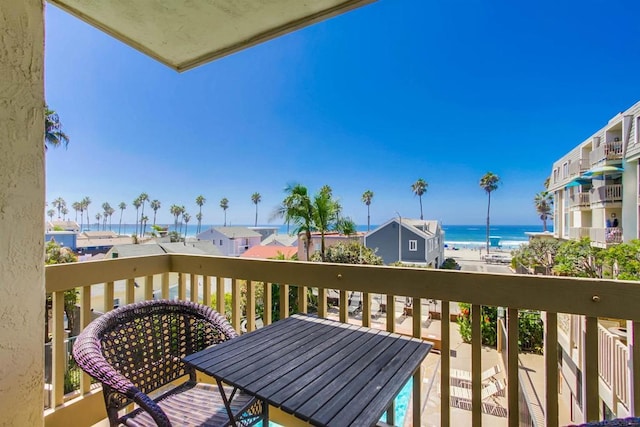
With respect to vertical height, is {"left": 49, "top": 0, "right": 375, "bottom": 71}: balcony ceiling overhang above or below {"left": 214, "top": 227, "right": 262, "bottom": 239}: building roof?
above

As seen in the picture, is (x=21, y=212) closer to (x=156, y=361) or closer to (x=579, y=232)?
(x=156, y=361)

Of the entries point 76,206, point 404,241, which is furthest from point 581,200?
point 76,206

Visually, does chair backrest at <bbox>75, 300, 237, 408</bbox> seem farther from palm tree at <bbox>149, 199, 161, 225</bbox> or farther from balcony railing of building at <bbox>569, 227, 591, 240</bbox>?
palm tree at <bbox>149, 199, 161, 225</bbox>

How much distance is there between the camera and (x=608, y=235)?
473 inches

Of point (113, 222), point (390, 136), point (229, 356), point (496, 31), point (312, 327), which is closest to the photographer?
point (229, 356)

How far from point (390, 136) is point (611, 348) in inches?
1267

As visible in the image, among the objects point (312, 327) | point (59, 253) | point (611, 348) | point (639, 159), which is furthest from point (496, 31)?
point (59, 253)

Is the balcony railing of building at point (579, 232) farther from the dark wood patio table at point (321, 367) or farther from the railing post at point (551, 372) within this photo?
the dark wood patio table at point (321, 367)

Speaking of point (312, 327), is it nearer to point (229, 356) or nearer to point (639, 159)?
point (229, 356)

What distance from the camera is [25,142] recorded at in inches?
45.1

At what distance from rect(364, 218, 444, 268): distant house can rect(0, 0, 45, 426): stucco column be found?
19.7 m

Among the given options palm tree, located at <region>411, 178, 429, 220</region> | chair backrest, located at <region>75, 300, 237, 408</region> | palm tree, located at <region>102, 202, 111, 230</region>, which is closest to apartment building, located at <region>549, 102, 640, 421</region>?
chair backrest, located at <region>75, 300, 237, 408</region>

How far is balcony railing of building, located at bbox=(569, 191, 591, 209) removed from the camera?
14.0 metres

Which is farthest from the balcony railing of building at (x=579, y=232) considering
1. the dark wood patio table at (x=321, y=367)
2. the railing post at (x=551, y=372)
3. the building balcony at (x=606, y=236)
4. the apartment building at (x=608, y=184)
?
the dark wood patio table at (x=321, y=367)
